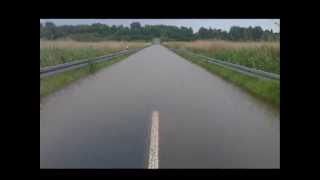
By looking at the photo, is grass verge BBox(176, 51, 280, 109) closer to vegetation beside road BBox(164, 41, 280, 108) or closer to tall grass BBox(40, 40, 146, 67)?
vegetation beside road BBox(164, 41, 280, 108)

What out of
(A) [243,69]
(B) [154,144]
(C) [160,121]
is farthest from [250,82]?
(B) [154,144]

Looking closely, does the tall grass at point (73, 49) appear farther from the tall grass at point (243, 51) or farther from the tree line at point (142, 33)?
the tall grass at point (243, 51)

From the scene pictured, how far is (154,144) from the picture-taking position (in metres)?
4.05

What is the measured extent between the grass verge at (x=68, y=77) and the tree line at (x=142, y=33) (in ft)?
0.78

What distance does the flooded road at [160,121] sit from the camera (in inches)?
157

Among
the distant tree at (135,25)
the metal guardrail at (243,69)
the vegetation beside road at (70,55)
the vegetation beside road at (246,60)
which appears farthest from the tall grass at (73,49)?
the metal guardrail at (243,69)

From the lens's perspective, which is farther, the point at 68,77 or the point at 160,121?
the point at 68,77

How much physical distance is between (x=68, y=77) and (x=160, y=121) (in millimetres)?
958

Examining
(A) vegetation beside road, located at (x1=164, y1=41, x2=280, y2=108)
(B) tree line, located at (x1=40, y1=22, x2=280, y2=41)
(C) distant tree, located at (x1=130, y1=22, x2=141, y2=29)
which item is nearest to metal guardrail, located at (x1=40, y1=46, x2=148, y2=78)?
(B) tree line, located at (x1=40, y1=22, x2=280, y2=41)

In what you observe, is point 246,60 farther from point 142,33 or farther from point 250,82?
point 142,33
